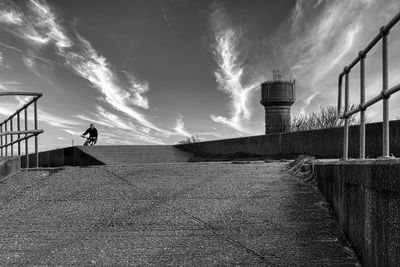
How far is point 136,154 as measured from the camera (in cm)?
2078

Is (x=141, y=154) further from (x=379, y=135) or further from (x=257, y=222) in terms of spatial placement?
(x=257, y=222)

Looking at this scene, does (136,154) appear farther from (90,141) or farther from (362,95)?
(362,95)

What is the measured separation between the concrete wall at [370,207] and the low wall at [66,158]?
15348mm

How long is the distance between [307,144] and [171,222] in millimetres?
7947

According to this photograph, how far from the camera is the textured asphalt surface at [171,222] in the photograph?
4258 mm

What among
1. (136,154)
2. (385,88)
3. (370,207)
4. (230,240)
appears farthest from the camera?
(136,154)

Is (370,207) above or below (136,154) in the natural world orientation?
above

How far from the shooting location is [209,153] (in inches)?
797

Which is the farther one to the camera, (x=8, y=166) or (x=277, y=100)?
(x=277, y=100)

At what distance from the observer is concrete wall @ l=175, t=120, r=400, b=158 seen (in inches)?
346

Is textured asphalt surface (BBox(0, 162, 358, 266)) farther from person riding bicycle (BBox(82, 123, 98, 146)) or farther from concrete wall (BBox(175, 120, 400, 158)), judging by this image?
person riding bicycle (BBox(82, 123, 98, 146))

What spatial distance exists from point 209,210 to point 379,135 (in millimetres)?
4867

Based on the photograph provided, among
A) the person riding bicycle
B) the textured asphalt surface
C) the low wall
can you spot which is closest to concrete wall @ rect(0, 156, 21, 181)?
the textured asphalt surface

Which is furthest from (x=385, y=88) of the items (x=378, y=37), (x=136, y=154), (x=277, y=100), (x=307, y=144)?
(x=277, y=100)
